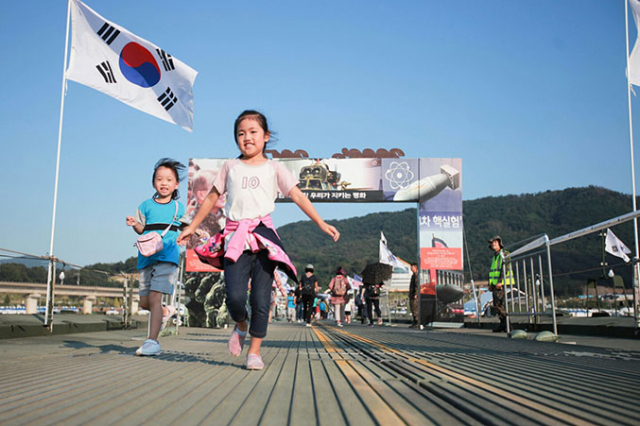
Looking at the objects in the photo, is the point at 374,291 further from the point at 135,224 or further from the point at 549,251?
the point at 135,224

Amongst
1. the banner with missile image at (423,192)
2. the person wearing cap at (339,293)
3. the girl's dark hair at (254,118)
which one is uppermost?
the banner with missile image at (423,192)

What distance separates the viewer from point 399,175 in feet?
56.4

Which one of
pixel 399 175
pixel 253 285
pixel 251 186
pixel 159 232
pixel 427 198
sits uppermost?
pixel 399 175

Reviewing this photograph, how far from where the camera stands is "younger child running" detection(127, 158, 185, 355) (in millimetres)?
5180

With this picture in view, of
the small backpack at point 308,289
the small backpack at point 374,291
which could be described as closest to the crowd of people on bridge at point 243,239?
the small backpack at point 308,289

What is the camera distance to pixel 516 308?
979 centimetres

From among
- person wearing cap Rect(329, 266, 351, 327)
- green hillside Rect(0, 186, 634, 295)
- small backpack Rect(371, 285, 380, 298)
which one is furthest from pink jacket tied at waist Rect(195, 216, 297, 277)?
green hillside Rect(0, 186, 634, 295)

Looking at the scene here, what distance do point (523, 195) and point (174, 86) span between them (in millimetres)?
142513

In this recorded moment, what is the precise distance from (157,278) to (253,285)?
63.8 inches

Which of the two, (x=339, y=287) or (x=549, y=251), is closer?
(x=549, y=251)

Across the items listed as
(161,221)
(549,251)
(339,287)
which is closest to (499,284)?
(549,251)

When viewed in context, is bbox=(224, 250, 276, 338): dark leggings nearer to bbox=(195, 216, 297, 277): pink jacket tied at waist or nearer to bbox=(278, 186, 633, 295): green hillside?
bbox=(195, 216, 297, 277): pink jacket tied at waist

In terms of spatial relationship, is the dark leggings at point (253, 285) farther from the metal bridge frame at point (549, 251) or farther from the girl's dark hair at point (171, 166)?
the metal bridge frame at point (549, 251)

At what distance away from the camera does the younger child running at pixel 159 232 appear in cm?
518
